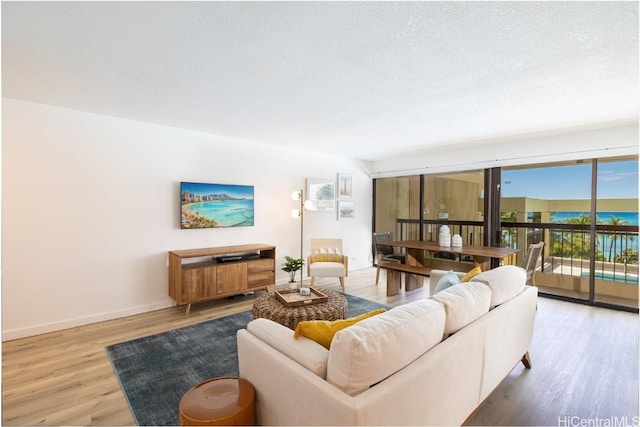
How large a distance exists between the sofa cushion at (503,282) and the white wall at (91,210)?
11.3 ft

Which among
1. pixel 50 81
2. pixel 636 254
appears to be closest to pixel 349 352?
pixel 50 81

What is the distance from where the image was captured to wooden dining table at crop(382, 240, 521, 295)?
3.97m

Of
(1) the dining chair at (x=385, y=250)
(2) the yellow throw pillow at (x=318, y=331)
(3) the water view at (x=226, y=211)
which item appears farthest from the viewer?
(1) the dining chair at (x=385, y=250)

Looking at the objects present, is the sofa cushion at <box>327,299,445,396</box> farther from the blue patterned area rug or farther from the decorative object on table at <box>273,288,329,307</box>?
the decorative object on table at <box>273,288,329,307</box>

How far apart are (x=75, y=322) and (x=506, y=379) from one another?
13.8 ft

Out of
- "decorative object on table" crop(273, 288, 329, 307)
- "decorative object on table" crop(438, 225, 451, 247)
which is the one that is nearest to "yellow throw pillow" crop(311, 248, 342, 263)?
"decorative object on table" crop(438, 225, 451, 247)

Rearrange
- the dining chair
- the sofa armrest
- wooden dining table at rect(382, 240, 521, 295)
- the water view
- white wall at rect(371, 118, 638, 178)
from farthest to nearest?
the dining chair < the water view < wooden dining table at rect(382, 240, 521, 295) < white wall at rect(371, 118, 638, 178) < the sofa armrest

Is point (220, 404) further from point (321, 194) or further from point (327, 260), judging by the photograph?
point (321, 194)

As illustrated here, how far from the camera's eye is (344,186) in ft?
19.8

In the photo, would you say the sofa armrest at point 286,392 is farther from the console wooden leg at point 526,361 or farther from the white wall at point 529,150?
the white wall at point 529,150

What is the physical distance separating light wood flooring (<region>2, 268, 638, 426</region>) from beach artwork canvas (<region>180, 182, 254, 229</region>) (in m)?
1.25

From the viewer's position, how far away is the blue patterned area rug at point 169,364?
1.99 m

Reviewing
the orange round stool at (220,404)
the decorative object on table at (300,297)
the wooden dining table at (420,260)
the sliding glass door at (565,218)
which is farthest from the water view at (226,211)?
the sliding glass door at (565,218)

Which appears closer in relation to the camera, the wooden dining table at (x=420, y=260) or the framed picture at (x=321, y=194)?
the wooden dining table at (x=420, y=260)
